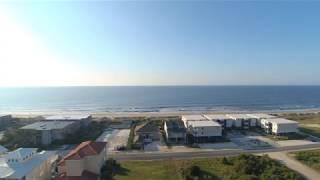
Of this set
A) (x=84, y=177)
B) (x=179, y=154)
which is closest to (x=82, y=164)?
(x=84, y=177)

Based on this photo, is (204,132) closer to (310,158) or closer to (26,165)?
(310,158)

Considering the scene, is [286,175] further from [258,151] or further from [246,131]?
[246,131]

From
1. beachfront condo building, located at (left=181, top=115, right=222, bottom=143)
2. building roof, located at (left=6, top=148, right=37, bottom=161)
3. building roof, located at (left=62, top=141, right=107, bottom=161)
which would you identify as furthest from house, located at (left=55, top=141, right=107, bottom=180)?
beachfront condo building, located at (left=181, top=115, right=222, bottom=143)

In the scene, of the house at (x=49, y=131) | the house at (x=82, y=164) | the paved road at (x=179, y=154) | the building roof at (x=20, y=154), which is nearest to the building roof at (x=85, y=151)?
the house at (x=82, y=164)

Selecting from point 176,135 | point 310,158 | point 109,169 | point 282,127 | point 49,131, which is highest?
point 282,127

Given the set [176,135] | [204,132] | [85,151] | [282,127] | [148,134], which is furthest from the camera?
[282,127]

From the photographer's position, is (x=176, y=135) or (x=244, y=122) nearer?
(x=176, y=135)
